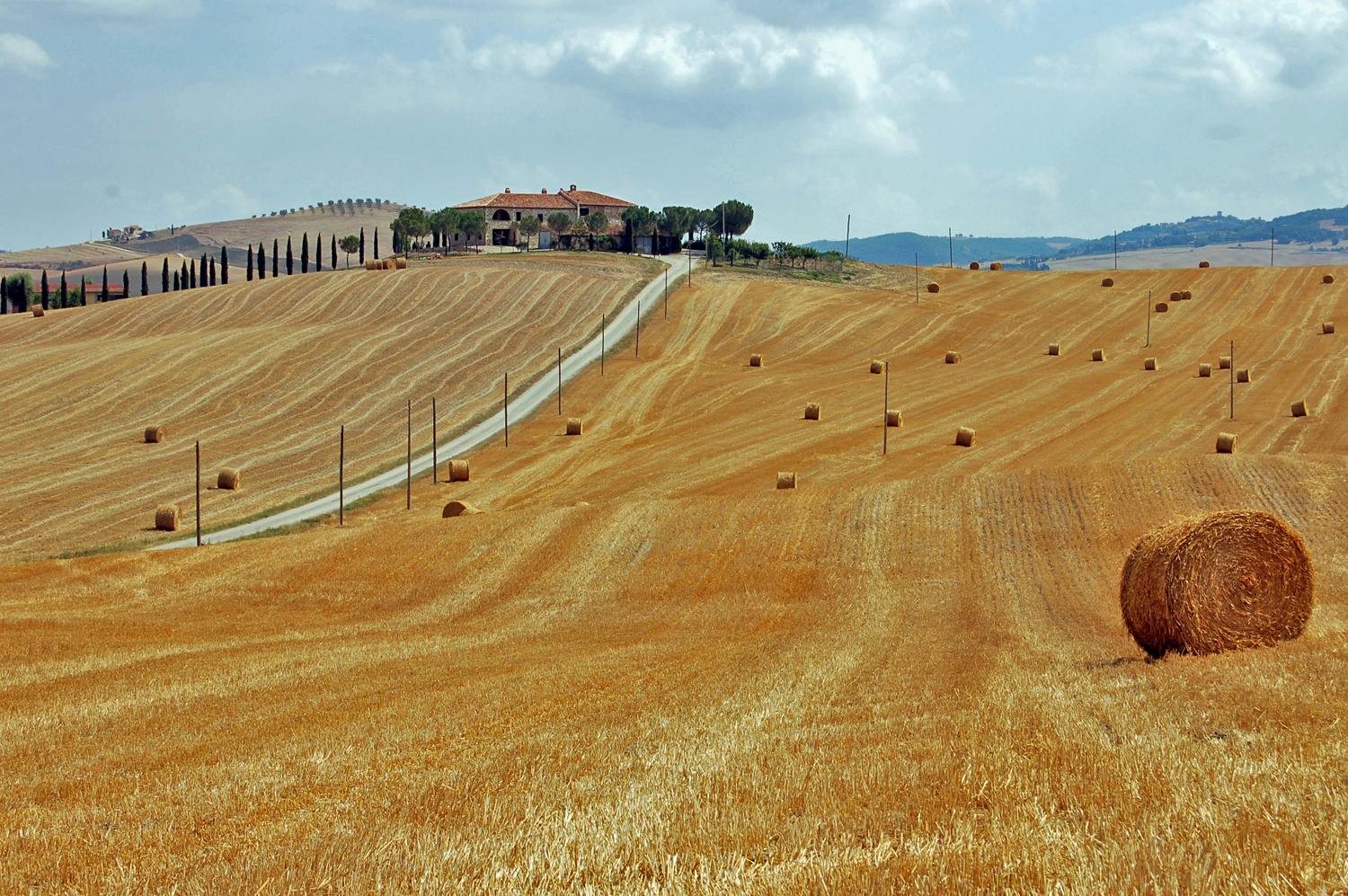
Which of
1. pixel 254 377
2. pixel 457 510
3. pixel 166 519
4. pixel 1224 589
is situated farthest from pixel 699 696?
pixel 254 377

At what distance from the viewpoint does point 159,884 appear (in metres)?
7.73

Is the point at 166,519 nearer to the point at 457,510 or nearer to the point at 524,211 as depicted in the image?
the point at 457,510

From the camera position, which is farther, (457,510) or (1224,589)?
(457,510)

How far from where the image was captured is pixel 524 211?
160750 mm

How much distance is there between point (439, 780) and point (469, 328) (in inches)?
2932

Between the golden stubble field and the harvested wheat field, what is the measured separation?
36.4ft

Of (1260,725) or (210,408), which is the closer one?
(1260,725)

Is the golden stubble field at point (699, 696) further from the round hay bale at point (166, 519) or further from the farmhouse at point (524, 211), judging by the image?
A: the farmhouse at point (524, 211)

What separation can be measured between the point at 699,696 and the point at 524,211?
500ft

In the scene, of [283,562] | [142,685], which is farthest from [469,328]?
[142,685]

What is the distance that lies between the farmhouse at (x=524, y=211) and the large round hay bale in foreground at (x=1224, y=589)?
14194 cm

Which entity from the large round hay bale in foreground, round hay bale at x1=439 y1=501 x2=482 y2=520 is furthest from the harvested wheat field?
the large round hay bale in foreground

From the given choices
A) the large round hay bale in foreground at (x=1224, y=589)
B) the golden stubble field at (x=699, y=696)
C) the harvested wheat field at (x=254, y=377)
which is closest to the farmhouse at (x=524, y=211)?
the harvested wheat field at (x=254, y=377)

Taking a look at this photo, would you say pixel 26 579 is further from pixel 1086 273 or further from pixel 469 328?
pixel 1086 273
